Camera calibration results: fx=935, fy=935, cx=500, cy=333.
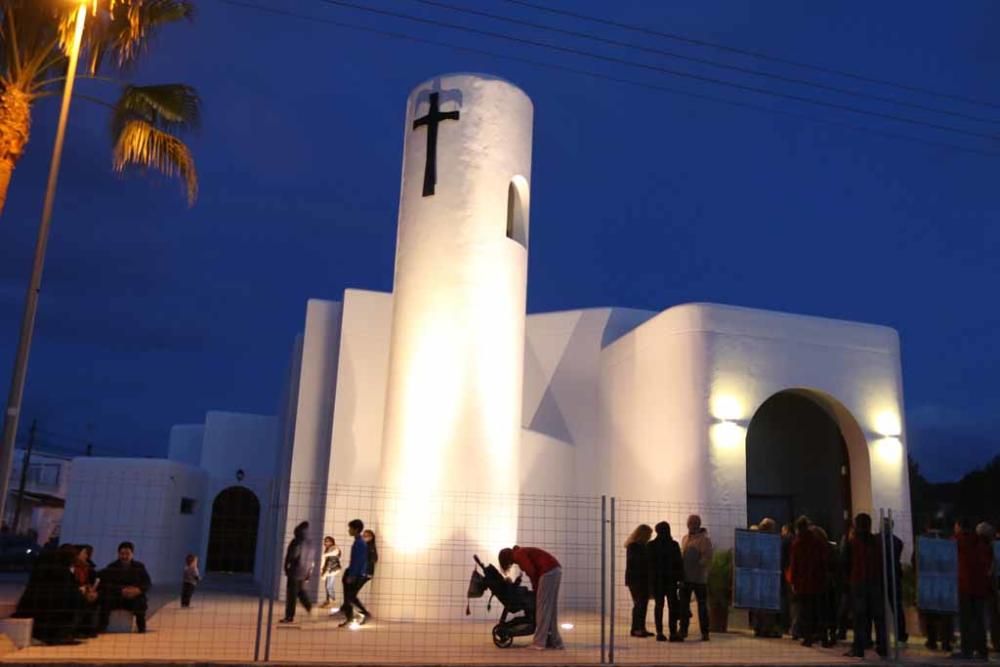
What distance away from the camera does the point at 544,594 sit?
10.2 meters

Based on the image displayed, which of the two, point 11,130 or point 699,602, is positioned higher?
point 11,130

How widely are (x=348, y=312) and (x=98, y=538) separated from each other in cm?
828

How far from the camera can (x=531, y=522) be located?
1519 cm

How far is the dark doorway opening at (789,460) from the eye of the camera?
17.5 meters

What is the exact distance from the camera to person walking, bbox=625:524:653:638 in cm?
1155

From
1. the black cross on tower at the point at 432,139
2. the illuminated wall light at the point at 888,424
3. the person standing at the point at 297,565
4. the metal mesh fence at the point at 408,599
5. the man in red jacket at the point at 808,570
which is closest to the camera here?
the metal mesh fence at the point at 408,599

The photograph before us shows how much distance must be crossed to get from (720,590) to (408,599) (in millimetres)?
4426

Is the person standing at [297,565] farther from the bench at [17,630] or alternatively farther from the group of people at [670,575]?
the group of people at [670,575]

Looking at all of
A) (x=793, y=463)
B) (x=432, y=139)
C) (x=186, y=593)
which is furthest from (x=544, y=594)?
(x=793, y=463)

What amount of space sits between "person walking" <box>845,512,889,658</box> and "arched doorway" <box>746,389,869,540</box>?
270 inches

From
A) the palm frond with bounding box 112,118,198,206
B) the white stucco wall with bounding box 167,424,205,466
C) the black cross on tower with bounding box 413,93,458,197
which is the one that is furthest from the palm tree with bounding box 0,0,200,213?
the white stucco wall with bounding box 167,424,205,466

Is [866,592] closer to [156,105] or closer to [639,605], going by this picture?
[639,605]

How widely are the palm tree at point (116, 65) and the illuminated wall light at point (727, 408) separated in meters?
8.05

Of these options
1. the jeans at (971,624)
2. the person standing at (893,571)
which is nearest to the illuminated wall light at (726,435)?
the person standing at (893,571)
